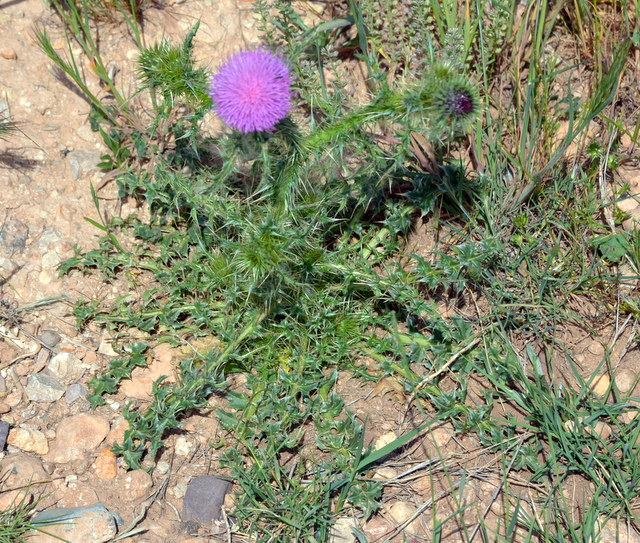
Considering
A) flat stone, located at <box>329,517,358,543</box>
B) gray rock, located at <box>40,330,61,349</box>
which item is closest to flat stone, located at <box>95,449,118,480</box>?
gray rock, located at <box>40,330,61,349</box>

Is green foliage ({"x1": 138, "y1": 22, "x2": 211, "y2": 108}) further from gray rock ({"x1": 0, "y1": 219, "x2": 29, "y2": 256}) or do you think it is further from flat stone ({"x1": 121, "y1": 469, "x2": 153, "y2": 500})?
flat stone ({"x1": 121, "y1": 469, "x2": 153, "y2": 500})

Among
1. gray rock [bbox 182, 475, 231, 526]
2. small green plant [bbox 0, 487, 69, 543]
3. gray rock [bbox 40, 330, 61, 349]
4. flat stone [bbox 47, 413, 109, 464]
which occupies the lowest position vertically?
gray rock [bbox 182, 475, 231, 526]

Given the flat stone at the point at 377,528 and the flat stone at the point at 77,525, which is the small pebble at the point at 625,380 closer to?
the flat stone at the point at 377,528

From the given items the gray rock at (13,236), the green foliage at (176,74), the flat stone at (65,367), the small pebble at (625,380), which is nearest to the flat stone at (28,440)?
the flat stone at (65,367)

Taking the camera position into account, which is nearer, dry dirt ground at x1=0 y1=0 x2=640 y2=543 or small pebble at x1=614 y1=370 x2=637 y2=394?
dry dirt ground at x1=0 y1=0 x2=640 y2=543

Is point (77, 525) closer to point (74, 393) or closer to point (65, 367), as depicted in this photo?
point (74, 393)

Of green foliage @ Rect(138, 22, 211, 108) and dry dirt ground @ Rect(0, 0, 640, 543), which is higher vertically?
green foliage @ Rect(138, 22, 211, 108)

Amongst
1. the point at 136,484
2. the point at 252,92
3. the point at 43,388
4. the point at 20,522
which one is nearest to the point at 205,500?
the point at 136,484

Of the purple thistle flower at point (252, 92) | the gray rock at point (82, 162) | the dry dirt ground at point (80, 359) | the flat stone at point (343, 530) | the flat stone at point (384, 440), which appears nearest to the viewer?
A: the purple thistle flower at point (252, 92)
